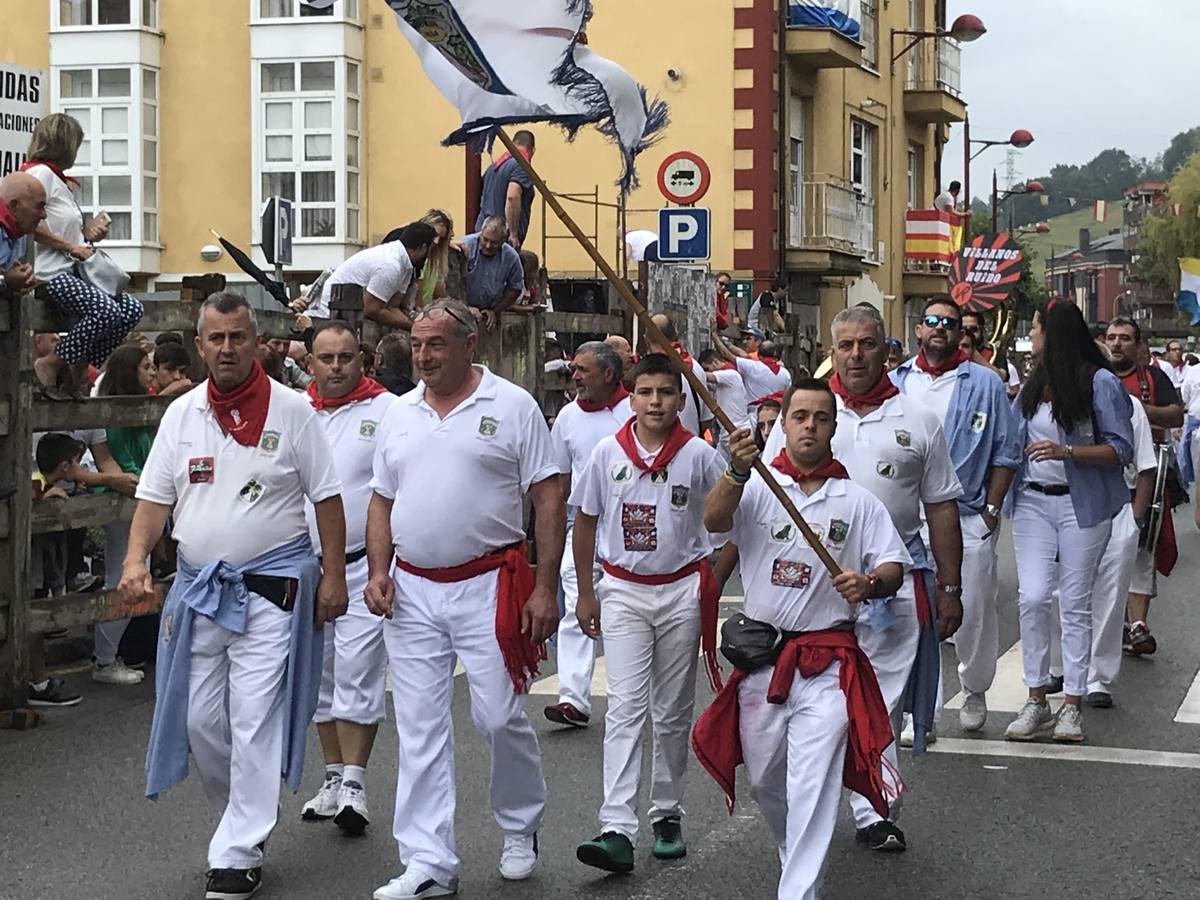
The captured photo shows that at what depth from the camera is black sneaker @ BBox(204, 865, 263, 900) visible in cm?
664

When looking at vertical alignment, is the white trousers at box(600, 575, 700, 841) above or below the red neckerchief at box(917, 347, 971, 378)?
below

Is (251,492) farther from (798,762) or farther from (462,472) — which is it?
(798,762)

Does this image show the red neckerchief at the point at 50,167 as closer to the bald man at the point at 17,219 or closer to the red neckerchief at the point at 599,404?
the bald man at the point at 17,219

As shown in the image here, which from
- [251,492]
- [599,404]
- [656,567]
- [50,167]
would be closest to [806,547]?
[656,567]

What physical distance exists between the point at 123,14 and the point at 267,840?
28.6 m

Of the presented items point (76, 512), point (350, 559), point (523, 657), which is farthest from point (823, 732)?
point (76, 512)

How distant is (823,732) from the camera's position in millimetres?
6488

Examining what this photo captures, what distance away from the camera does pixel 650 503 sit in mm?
7539

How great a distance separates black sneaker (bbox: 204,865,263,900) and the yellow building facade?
84.1 ft

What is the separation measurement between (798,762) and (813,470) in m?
1.01

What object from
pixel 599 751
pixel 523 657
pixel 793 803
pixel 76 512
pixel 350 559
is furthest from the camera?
pixel 76 512

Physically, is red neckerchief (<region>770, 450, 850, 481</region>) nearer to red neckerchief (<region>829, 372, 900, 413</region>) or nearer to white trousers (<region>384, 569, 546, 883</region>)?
red neckerchief (<region>829, 372, 900, 413</region>)

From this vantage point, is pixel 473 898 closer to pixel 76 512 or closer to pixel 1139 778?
pixel 1139 778

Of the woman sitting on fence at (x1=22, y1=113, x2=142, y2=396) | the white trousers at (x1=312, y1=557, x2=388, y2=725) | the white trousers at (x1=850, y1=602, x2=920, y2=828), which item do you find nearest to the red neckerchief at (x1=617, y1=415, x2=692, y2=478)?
the white trousers at (x1=850, y1=602, x2=920, y2=828)
